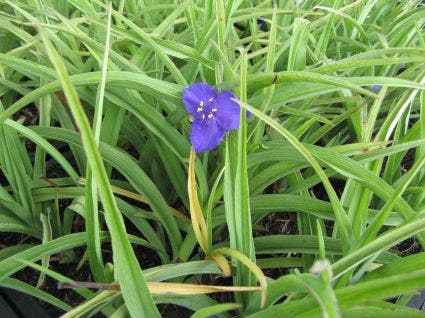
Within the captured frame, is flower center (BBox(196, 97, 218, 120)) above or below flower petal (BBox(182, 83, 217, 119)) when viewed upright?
below

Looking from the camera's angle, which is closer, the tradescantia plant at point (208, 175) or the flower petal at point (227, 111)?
the tradescantia plant at point (208, 175)

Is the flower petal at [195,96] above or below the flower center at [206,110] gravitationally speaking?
above

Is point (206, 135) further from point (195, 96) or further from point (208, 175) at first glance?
point (208, 175)

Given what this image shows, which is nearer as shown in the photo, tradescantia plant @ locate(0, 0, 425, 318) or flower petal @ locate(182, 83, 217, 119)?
tradescantia plant @ locate(0, 0, 425, 318)

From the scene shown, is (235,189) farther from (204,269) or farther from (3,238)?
(3,238)

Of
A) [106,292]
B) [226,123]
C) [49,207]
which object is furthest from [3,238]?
[226,123]

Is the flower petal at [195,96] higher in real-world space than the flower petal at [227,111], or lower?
higher
